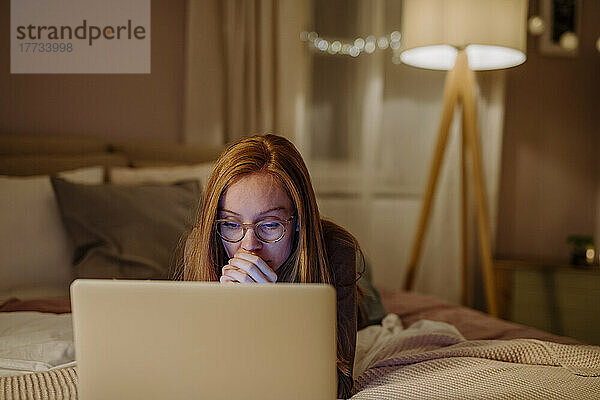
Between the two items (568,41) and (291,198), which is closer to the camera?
(291,198)

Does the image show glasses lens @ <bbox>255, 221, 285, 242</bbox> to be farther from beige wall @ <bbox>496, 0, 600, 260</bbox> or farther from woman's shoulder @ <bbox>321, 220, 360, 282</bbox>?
beige wall @ <bbox>496, 0, 600, 260</bbox>

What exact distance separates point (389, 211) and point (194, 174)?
1109 mm

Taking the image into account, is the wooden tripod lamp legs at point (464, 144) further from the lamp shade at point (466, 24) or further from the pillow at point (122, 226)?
the pillow at point (122, 226)

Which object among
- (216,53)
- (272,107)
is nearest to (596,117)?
(272,107)

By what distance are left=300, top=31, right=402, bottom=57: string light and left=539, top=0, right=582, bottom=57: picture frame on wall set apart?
2.66ft

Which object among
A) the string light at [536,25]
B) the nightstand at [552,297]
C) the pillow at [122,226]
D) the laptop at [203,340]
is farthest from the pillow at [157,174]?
the string light at [536,25]

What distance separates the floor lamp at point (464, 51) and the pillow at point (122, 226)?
113 cm

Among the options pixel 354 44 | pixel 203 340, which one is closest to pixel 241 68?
pixel 354 44

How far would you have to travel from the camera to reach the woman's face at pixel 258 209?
1.23 meters

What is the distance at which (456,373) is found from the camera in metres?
1.20

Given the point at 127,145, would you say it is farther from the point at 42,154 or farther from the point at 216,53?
the point at 216,53

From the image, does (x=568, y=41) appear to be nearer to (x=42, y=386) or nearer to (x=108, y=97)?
(x=108, y=97)

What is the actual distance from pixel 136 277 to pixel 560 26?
2530 mm

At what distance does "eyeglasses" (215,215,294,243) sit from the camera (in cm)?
123
